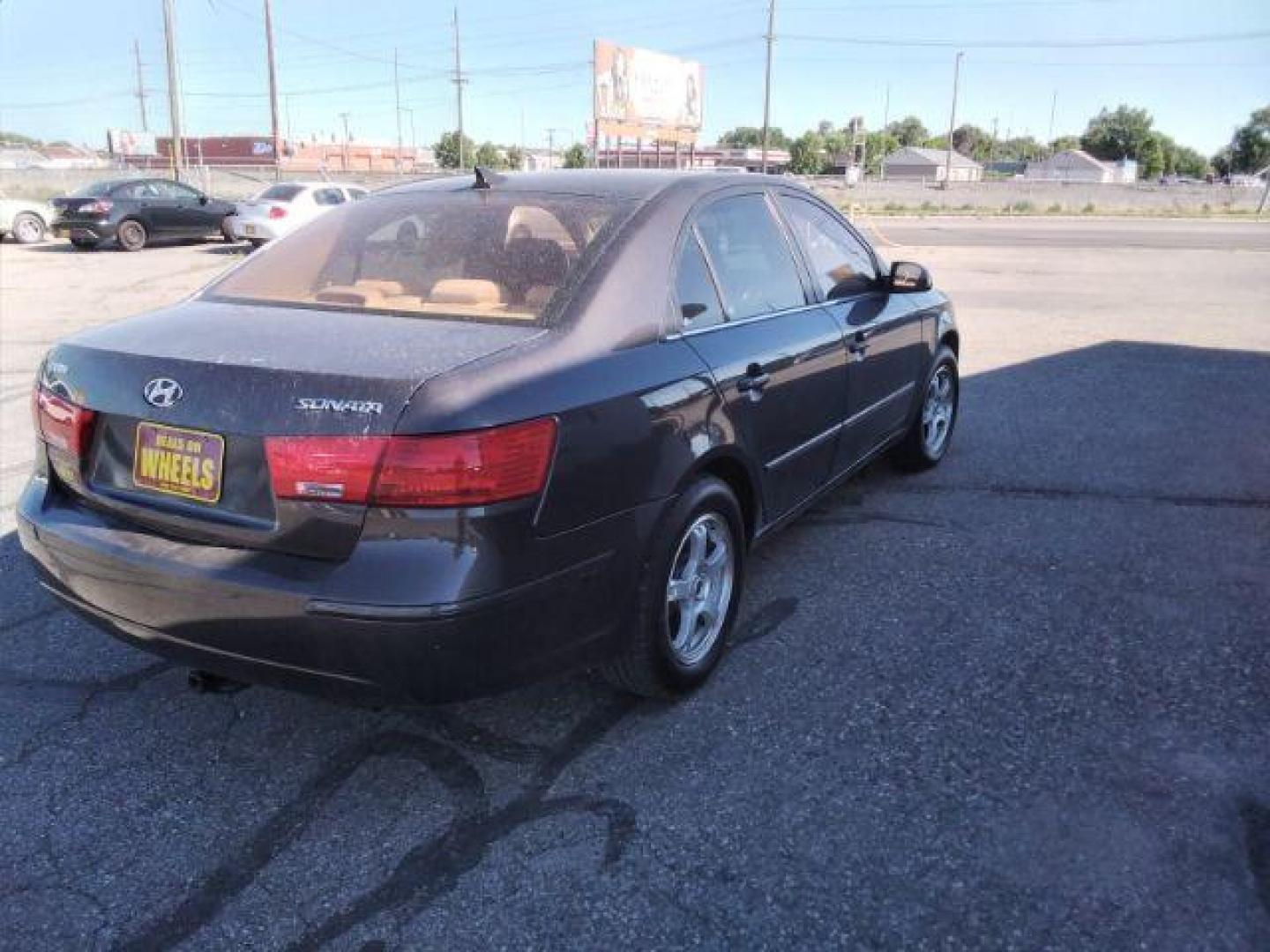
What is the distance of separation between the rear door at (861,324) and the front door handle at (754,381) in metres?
0.87

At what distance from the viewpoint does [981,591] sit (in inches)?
165

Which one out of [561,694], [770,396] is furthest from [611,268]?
[561,694]

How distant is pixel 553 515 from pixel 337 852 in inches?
40.2

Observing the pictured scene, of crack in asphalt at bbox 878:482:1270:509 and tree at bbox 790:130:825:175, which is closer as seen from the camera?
crack in asphalt at bbox 878:482:1270:509

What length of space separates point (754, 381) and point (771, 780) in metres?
1.31

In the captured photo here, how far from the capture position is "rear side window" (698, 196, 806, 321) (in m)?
3.56

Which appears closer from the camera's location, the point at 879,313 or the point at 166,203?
the point at 879,313

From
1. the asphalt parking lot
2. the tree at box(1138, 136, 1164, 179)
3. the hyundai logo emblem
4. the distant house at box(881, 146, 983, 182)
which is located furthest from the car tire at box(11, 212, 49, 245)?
the tree at box(1138, 136, 1164, 179)

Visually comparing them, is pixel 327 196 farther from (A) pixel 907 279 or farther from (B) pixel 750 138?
(B) pixel 750 138

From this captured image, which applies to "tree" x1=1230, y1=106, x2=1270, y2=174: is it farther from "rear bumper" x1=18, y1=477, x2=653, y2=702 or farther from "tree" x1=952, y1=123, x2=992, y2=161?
"rear bumper" x1=18, y1=477, x2=653, y2=702

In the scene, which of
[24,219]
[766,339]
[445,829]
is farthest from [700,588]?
[24,219]

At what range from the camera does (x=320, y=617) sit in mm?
2400

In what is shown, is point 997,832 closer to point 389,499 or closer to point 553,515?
point 553,515

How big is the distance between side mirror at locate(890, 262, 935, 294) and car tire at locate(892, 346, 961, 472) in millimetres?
719
